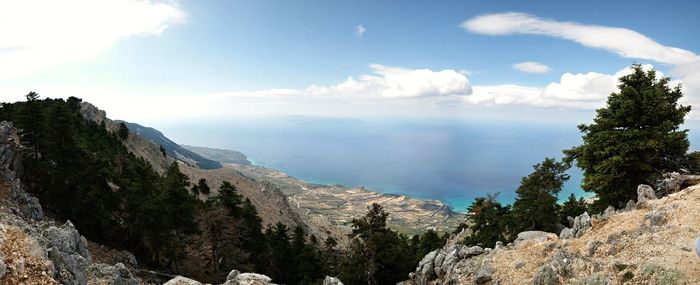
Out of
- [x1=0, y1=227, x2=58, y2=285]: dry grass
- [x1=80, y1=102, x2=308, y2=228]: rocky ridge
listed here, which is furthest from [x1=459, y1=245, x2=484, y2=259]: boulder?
[x1=80, y1=102, x2=308, y2=228]: rocky ridge

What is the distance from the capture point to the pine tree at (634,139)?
27.3 metres

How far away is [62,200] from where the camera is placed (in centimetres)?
3784

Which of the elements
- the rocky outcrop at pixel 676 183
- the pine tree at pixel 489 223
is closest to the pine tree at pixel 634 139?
the rocky outcrop at pixel 676 183

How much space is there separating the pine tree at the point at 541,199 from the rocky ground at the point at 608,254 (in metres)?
11.1

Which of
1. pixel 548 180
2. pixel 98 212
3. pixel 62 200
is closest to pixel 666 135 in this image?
pixel 548 180

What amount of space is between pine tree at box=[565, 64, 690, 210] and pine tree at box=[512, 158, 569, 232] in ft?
24.6

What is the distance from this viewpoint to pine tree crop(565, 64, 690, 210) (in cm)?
2734

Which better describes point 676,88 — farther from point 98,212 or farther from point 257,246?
point 98,212

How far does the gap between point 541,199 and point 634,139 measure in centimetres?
1255

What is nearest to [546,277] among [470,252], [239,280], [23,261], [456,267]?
[456,267]

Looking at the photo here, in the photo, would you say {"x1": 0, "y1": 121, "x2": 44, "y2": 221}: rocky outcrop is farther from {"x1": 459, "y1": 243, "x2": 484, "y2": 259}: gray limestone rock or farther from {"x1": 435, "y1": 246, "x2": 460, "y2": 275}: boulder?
{"x1": 459, "y1": 243, "x2": 484, "y2": 259}: gray limestone rock

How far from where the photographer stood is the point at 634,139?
27562 millimetres

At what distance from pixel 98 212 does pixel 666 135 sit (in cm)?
5245

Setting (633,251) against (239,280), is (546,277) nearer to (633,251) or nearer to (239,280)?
(633,251)
